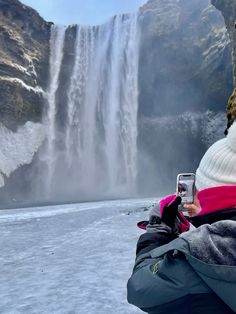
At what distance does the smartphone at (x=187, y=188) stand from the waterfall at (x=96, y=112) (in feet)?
112

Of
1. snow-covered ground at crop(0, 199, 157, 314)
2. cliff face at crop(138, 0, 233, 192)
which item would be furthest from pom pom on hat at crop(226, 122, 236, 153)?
cliff face at crop(138, 0, 233, 192)

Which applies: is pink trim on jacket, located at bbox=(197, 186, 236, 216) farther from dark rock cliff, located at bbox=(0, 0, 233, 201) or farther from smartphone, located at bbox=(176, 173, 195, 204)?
dark rock cliff, located at bbox=(0, 0, 233, 201)

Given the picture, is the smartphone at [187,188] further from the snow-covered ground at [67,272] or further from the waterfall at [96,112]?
the waterfall at [96,112]

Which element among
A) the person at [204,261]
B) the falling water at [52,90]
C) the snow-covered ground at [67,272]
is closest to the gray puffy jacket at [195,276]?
the person at [204,261]

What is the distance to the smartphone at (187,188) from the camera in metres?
1.57

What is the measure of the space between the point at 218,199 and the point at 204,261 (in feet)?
0.86

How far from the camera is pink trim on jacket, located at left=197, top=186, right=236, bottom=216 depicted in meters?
1.32

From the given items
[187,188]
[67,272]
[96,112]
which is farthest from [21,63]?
[187,188]

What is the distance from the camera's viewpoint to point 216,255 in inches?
46.3

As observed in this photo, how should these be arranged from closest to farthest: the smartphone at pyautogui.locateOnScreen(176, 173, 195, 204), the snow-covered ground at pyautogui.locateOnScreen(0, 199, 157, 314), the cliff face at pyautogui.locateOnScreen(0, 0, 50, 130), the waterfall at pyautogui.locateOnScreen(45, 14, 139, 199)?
the smartphone at pyautogui.locateOnScreen(176, 173, 195, 204) < the snow-covered ground at pyautogui.locateOnScreen(0, 199, 157, 314) < the cliff face at pyautogui.locateOnScreen(0, 0, 50, 130) < the waterfall at pyautogui.locateOnScreen(45, 14, 139, 199)

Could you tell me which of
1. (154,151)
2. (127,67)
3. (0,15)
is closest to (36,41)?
(0,15)

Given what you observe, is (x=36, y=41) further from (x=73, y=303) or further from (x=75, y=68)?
(x=73, y=303)

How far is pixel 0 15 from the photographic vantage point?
113 ft

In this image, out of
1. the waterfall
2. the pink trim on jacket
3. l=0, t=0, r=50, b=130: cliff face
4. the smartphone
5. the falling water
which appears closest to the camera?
the pink trim on jacket
